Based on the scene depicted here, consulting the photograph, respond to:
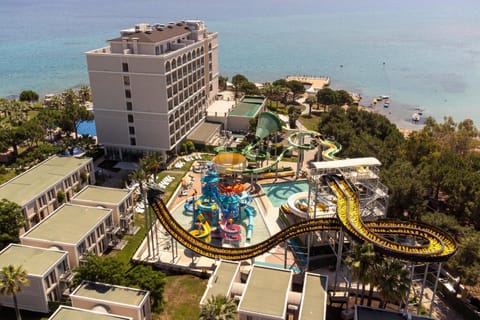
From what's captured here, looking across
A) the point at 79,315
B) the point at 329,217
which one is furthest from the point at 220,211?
the point at 79,315

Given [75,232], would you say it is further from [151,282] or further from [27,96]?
[27,96]

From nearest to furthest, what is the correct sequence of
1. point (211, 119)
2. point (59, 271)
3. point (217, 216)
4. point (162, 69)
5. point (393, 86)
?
point (59, 271) < point (217, 216) < point (162, 69) < point (211, 119) < point (393, 86)

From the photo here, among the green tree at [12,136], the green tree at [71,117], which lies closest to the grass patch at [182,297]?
the green tree at [12,136]

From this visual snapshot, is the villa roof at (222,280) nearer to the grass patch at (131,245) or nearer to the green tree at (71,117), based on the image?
the grass patch at (131,245)

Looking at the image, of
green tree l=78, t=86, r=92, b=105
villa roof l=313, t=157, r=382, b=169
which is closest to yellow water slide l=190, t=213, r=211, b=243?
villa roof l=313, t=157, r=382, b=169

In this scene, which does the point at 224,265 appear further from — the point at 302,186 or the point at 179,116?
the point at 179,116

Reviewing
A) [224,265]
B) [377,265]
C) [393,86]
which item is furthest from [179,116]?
[393,86]
